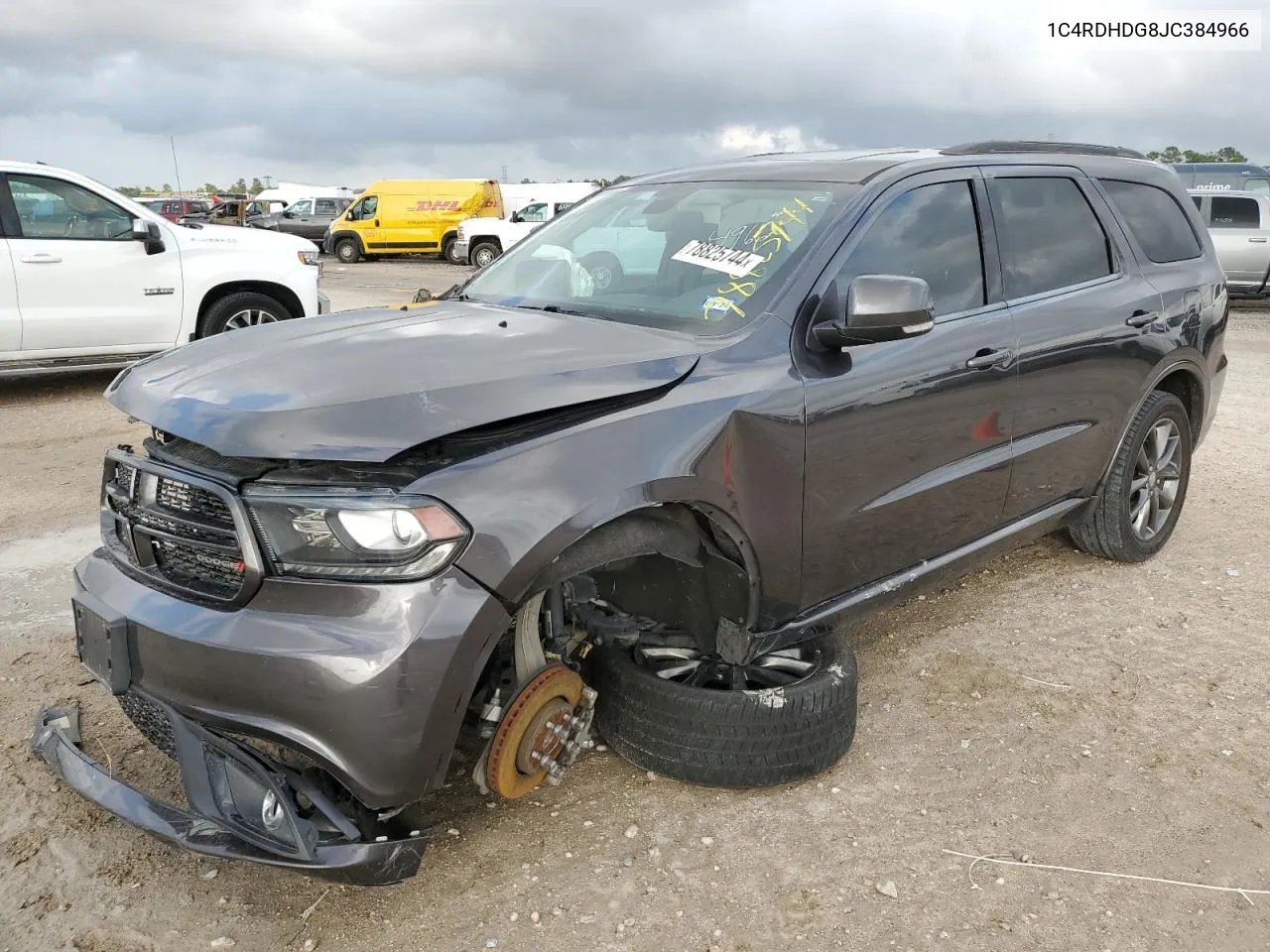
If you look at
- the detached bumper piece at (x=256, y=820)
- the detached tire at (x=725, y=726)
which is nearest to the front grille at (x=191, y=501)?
the detached bumper piece at (x=256, y=820)

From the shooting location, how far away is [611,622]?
289 centimetres

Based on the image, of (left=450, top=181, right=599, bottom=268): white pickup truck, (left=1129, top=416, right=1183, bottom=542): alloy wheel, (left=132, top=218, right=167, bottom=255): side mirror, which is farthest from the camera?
(left=450, top=181, right=599, bottom=268): white pickup truck

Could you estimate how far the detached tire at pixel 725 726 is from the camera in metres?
2.81

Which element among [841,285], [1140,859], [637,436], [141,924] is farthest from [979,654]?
[141,924]

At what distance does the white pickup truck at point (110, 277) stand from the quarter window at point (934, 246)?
5.99 metres

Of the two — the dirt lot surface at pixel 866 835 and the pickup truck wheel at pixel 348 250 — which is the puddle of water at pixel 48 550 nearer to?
the dirt lot surface at pixel 866 835

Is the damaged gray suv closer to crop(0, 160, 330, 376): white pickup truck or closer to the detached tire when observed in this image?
the detached tire

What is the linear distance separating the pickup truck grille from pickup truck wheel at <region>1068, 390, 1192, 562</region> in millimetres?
3450

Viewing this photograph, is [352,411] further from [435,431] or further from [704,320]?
[704,320]

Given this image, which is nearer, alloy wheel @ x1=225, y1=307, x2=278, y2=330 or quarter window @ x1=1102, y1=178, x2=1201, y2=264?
quarter window @ x1=1102, y1=178, x2=1201, y2=264

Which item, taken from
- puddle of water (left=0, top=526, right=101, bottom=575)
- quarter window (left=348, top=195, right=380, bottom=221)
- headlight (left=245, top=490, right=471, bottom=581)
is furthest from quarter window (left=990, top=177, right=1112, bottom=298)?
quarter window (left=348, top=195, right=380, bottom=221)

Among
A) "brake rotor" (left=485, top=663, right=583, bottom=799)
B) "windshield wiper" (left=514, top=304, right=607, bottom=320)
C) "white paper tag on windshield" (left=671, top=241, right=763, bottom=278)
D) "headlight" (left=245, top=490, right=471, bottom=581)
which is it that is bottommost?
"brake rotor" (left=485, top=663, right=583, bottom=799)

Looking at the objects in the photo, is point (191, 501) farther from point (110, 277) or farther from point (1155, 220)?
point (110, 277)

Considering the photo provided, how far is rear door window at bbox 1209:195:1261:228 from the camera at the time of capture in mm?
15078
